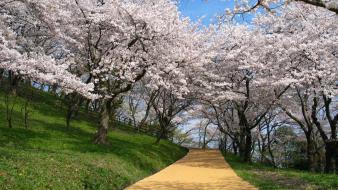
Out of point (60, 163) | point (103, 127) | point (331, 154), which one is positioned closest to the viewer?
point (60, 163)

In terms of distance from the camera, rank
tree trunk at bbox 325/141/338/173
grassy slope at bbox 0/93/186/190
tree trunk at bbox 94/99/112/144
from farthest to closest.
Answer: tree trunk at bbox 325/141/338/173, tree trunk at bbox 94/99/112/144, grassy slope at bbox 0/93/186/190

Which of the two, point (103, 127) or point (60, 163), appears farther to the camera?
point (103, 127)

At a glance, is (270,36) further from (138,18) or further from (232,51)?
(138,18)

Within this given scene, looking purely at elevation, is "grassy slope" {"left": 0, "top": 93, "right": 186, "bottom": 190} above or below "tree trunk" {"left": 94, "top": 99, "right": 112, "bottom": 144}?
below

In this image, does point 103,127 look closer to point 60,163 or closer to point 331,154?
point 60,163

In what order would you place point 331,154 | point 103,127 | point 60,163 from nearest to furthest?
point 60,163
point 103,127
point 331,154

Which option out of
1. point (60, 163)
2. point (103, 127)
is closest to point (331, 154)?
point (103, 127)

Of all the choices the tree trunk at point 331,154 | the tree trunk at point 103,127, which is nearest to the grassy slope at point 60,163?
the tree trunk at point 103,127

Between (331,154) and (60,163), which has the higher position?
(331,154)

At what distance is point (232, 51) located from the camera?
119 ft

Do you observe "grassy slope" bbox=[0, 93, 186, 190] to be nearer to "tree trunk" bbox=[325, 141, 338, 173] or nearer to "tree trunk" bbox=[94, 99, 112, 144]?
"tree trunk" bbox=[94, 99, 112, 144]

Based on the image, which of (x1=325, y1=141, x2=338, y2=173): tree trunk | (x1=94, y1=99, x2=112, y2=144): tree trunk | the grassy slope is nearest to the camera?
the grassy slope

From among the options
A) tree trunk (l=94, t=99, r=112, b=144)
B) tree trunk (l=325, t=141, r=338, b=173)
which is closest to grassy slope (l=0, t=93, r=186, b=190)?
tree trunk (l=94, t=99, r=112, b=144)

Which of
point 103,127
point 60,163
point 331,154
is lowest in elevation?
point 60,163
